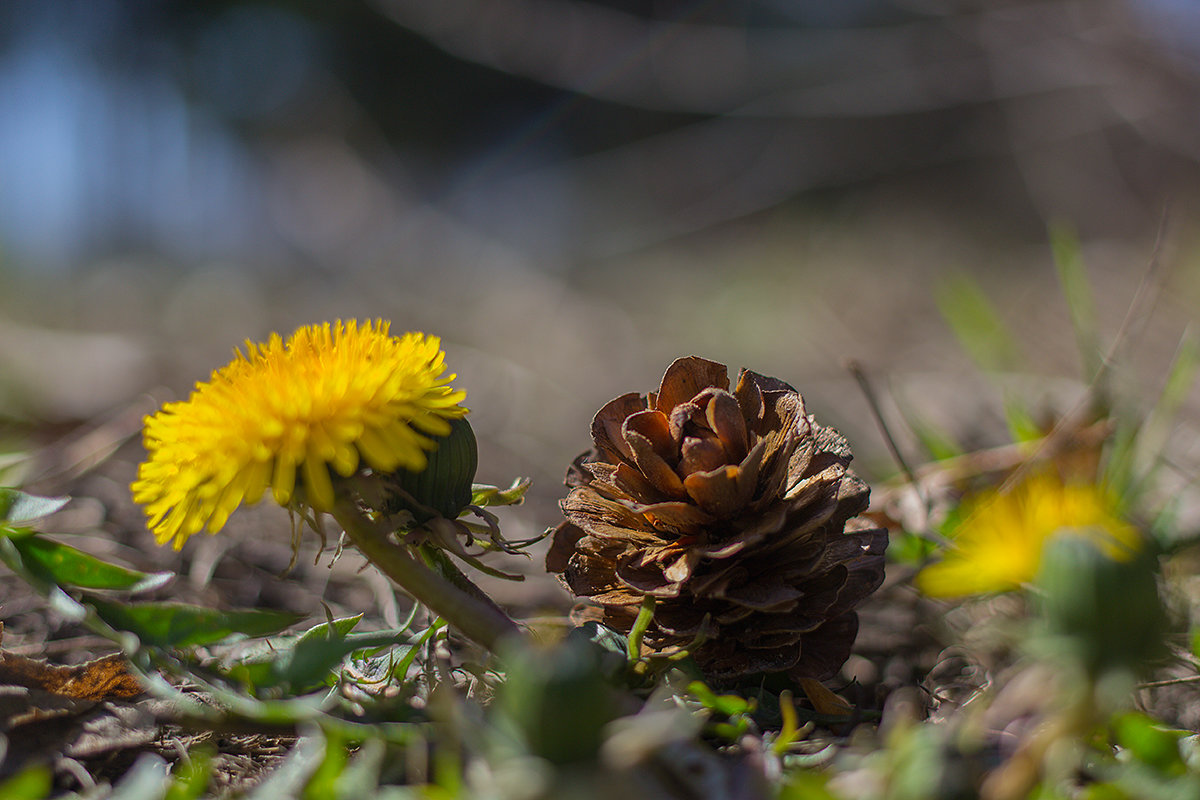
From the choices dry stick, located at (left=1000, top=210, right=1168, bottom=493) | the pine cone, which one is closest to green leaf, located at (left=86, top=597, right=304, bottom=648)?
the pine cone

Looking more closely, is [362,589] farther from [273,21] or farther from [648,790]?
[273,21]

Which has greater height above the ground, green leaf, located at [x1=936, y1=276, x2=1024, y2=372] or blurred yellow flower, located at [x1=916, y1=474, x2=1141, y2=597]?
green leaf, located at [x1=936, y1=276, x2=1024, y2=372]

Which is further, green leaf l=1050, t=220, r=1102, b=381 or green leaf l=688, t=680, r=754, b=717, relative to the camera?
green leaf l=1050, t=220, r=1102, b=381

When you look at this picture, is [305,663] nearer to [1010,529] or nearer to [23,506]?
[23,506]

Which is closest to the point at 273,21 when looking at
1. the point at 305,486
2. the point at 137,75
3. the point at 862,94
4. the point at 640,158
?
the point at 137,75

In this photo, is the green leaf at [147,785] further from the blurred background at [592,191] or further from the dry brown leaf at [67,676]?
the blurred background at [592,191]

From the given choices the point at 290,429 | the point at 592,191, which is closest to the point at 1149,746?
the point at 290,429

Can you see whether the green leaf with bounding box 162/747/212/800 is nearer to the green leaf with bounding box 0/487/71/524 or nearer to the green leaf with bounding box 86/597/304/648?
the green leaf with bounding box 86/597/304/648
